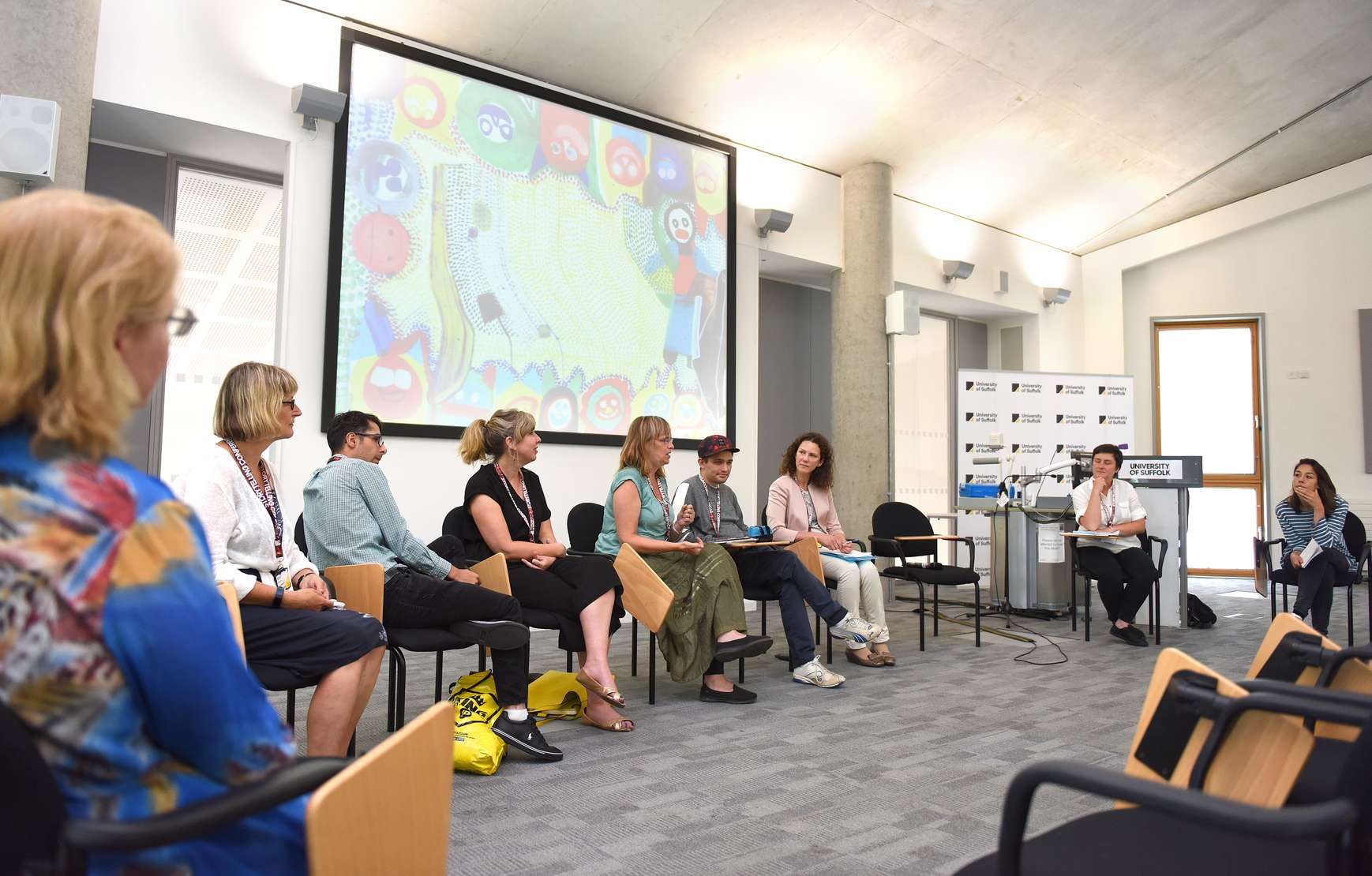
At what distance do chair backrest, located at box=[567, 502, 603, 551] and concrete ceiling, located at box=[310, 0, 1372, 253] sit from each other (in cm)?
314

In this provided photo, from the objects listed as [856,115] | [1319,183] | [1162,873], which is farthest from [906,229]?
[1162,873]

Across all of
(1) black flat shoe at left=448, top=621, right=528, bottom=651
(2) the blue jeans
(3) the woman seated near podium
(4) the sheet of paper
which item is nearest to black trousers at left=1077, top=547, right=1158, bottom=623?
(3) the woman seated near podium

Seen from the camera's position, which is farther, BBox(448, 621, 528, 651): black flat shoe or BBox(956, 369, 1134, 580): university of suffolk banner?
BBox(956, 369, 1134, 580): university of suffolk banner

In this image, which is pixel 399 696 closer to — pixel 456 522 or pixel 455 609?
A: pixel 455 609

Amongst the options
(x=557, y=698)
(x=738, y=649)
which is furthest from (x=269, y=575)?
(x=738, y=649)

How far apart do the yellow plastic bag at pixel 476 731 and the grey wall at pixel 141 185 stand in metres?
3.02

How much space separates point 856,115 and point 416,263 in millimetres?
3767

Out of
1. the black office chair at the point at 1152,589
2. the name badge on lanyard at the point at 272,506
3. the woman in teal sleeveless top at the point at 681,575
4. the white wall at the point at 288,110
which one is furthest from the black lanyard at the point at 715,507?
the black office chair at the point at 1152,589

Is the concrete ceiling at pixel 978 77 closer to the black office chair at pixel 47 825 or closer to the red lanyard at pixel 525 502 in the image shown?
the red lanyard at pixel 525 502

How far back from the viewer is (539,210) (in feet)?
18.4

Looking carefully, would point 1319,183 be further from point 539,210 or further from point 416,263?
point 416,263

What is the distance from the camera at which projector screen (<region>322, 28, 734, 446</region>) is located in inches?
197

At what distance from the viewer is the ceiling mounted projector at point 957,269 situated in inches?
332

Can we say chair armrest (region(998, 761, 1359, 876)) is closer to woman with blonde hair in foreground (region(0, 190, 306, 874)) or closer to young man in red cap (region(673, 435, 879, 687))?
woman with blonde hair in foreground (region(0, 190, 306, 874))
